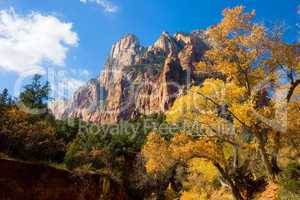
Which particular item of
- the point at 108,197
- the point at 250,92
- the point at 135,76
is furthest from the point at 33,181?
the point at 135,76

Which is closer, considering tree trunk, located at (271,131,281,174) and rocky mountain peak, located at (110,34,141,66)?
tree trunk, located at (271,131,281,174)

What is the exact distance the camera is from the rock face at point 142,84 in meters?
96.4

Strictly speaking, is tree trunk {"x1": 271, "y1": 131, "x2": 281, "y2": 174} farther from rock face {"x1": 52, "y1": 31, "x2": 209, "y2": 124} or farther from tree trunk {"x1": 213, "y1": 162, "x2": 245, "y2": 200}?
rock face {"x1": 52, "y1": 31, "x2": 209, "y2": 124}

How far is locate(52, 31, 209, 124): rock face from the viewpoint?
96438 millimetres

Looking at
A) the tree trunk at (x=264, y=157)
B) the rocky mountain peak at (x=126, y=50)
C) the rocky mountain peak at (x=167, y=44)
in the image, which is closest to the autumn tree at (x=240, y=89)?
the tree trunk at (x=264, y=157)

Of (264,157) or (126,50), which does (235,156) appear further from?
(126,50)

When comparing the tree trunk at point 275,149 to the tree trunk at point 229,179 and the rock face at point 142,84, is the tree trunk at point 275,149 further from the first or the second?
the rock face at point 142,84

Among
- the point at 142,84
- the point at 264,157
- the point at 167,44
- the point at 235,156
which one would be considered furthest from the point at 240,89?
the point at 167,44

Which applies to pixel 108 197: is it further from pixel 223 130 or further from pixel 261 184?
pixel 223 130

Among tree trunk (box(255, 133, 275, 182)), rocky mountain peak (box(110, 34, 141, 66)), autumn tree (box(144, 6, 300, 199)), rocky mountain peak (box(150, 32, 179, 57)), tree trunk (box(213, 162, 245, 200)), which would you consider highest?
rocky mountain peak (box(110, 34, 141, 66))

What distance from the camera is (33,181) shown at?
801 inches

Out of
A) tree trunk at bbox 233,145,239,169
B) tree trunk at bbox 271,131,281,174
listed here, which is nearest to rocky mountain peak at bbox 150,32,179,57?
tree trunk at bbox 233,145,239,169

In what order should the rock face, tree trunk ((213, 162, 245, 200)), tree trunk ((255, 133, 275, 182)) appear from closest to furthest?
tree trunk ((255, 133, 275, 182))
tree trunk ((213, 162, 245, 200))
the rock face

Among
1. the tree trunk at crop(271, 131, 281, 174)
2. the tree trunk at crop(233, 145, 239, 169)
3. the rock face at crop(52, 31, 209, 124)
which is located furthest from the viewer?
the rock face at crop(52, 31, 209, 124)
